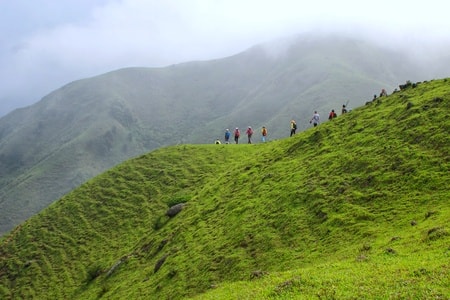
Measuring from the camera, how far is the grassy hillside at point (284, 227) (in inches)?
906

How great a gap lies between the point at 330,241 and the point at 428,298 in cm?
1226

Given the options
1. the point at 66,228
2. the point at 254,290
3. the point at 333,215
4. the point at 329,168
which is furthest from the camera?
the point at 66,228

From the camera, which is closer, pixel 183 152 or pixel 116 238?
pixel 116 238

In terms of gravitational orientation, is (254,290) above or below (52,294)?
above

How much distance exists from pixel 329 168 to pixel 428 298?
2321 centimetres

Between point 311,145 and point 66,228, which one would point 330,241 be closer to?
point 311,145

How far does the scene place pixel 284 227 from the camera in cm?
3444

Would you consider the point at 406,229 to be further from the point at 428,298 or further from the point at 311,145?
the point at 311,145

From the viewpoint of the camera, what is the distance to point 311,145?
162ft

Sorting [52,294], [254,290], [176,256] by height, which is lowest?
[52,294]

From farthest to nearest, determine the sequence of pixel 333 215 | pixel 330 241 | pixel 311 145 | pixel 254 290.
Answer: pixel 311 145 → pixel 333 215 → pixel 330 241 → pixel 254 290

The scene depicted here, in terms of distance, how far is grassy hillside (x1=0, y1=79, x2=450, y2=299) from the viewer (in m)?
23.0

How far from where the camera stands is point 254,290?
24250 mm

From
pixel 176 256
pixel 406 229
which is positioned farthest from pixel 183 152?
pixel 406 229
